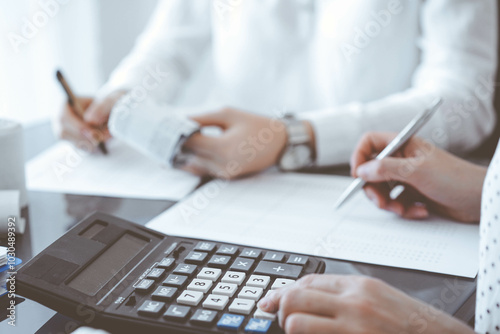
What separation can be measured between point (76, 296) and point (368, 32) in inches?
32.7

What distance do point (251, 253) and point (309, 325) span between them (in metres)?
0.14

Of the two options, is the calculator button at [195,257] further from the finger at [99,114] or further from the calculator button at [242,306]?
the finger at [99,114]

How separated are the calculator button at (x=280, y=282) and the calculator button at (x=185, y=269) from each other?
3.0 inches

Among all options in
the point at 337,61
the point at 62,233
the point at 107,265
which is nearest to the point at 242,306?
the point at 107,265

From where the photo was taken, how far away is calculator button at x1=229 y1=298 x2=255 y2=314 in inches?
16.9

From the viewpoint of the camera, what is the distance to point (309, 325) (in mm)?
391

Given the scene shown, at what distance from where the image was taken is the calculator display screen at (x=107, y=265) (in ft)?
1.55

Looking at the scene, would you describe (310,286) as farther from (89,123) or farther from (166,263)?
(89,123)

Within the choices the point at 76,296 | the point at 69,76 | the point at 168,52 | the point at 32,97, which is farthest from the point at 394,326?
the point at 69,76

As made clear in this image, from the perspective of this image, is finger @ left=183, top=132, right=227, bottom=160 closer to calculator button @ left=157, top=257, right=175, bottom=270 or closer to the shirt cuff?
the shirt cuff

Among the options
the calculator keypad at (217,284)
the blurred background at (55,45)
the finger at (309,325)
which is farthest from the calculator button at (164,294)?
the blurred background at (55,45)

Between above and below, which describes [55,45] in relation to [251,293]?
above

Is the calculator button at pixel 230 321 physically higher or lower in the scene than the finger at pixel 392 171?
lower

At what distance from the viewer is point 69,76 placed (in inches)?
71.9
